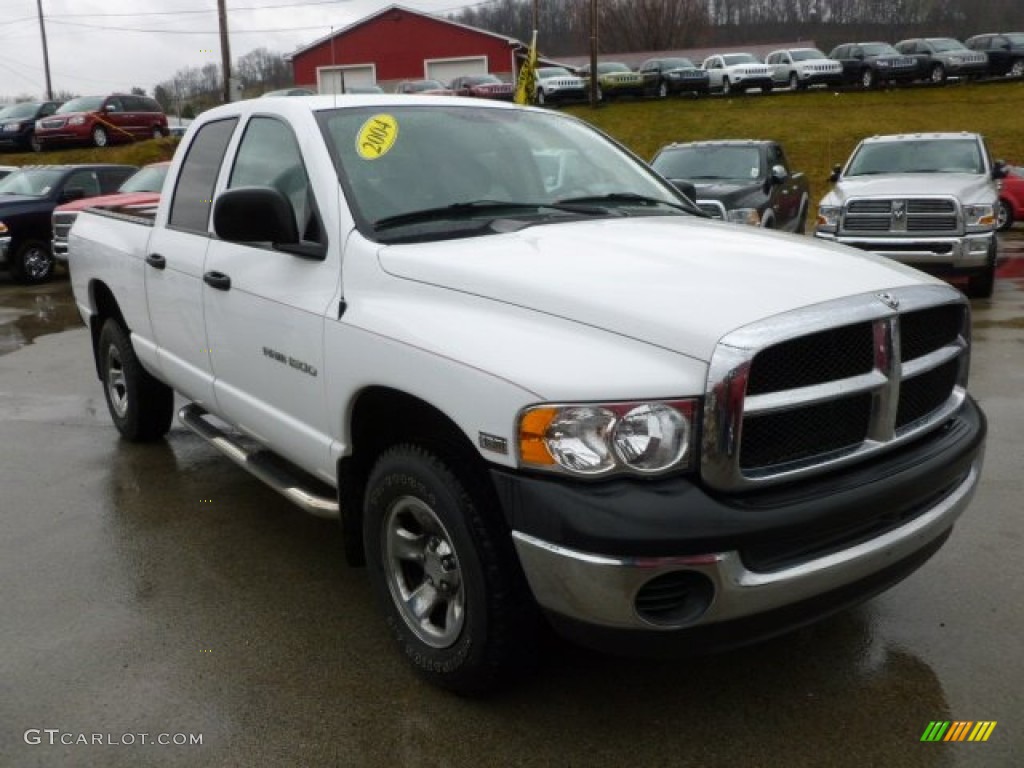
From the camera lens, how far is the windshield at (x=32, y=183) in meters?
15.0

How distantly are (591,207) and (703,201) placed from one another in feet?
25.6

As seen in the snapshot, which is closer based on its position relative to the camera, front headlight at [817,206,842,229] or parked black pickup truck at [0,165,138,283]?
front headlight at [817,206,842,229]

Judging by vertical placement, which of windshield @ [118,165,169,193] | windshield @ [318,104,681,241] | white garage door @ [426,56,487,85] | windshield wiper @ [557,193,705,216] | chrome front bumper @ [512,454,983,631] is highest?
→ white garage door @ [426,56,487,85]

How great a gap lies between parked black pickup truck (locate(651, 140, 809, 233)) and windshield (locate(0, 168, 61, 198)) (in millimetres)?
9439

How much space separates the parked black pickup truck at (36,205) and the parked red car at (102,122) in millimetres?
14149

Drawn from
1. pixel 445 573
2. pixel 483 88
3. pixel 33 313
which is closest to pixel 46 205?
pixel 33 313

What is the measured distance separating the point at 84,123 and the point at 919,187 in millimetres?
25352

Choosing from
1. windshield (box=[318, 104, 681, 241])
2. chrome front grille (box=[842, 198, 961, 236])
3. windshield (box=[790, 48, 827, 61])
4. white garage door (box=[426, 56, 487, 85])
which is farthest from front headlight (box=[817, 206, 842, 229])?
white garage door (box=[426, 56, 487, 85])

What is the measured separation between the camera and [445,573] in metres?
3.02

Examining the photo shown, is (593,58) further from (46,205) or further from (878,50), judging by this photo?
(46,205)

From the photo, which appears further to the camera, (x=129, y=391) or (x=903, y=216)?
(x=903, y=216)

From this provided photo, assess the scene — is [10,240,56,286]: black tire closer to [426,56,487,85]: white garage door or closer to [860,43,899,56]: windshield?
[860,43,899,56]: windshield

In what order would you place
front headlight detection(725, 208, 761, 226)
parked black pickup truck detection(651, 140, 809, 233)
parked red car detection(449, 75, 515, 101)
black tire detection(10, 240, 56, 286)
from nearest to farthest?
front headlight detection(725, 208, 761, 226) → parked black pickup truck detection(651, 140, 809, 233) → black tire detection(10, 240, 56, 286) → parked red car detection(449, 75, 515, 101)

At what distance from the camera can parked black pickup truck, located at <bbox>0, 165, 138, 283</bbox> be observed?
1438cm
